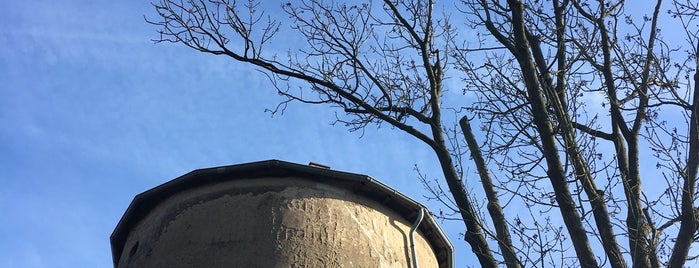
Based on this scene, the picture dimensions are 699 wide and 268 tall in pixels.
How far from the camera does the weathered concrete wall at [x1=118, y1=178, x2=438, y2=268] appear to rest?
7602 mm

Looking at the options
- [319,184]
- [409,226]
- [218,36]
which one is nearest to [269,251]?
[319,184]

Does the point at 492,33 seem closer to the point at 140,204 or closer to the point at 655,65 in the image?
the point at 655,65

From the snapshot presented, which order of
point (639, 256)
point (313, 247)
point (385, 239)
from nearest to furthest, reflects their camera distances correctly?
point (639, 256)
point (313, 247)
point (385, 239)

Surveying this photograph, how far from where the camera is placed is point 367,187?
8352 millimetres

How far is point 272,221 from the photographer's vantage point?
7809mm

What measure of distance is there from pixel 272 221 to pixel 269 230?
10cm

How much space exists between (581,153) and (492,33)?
7.13 feet

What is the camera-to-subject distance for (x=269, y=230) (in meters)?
7.73

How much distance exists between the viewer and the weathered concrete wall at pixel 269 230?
760 centimetres

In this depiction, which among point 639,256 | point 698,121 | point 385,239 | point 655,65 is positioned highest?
point 655,65

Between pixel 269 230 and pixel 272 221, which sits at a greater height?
pixel 272 221

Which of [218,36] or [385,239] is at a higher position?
[218,36]

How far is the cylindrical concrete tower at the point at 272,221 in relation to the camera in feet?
25.1

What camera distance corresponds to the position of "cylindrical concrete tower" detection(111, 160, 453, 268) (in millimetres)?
7637
